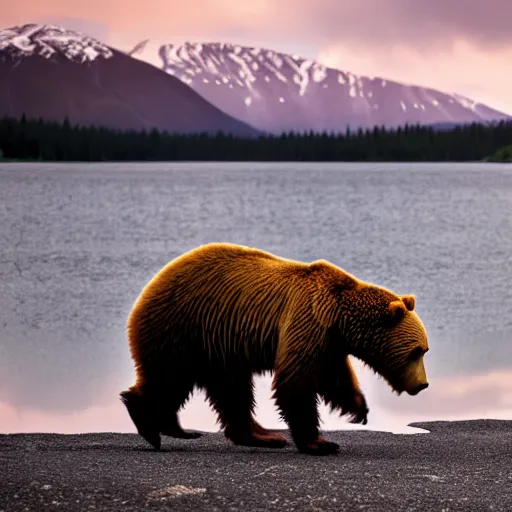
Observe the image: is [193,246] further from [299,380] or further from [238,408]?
[299,380]

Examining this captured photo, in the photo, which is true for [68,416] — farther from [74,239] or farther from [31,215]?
[31,215]

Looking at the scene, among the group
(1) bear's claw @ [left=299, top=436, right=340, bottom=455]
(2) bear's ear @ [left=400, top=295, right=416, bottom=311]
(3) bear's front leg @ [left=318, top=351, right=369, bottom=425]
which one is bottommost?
(1) bear's claw @ [left=299, top=436, right=340, bottom=455]

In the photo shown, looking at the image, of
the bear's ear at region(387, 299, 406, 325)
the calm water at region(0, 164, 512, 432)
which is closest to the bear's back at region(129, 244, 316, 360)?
the bear's ear at region(387, 299, 406, 325)

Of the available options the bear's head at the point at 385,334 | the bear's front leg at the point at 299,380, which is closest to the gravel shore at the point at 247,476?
the bear's front leg at the point at 299,380

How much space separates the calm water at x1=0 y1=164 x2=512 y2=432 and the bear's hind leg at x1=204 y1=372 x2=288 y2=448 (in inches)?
92.3

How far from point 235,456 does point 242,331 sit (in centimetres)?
113

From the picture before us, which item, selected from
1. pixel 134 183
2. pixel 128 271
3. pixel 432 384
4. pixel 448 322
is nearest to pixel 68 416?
pixel 432 384

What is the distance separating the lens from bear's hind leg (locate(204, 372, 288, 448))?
10.9m

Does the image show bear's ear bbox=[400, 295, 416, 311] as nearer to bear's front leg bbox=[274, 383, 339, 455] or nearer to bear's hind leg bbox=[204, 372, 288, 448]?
bear's front leg bbox=[274, 383, 339, 455]

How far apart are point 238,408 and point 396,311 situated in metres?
1.83

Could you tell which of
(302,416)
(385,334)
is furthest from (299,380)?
(385,334)

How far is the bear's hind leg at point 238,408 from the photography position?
1091 centimetres

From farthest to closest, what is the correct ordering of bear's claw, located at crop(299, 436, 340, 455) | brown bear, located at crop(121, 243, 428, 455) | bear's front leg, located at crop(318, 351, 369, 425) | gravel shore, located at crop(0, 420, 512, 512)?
1. bear's front leg, located at crop(318, 351, 369, 425)
2. bear's claw, located at crop(299, 436, 340, 455)
3. brown bear, located at crop(121, 243, 428, 455)
4. gravel shore, located at crop(0, 420, 512, 512)

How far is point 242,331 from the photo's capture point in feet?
35.0
